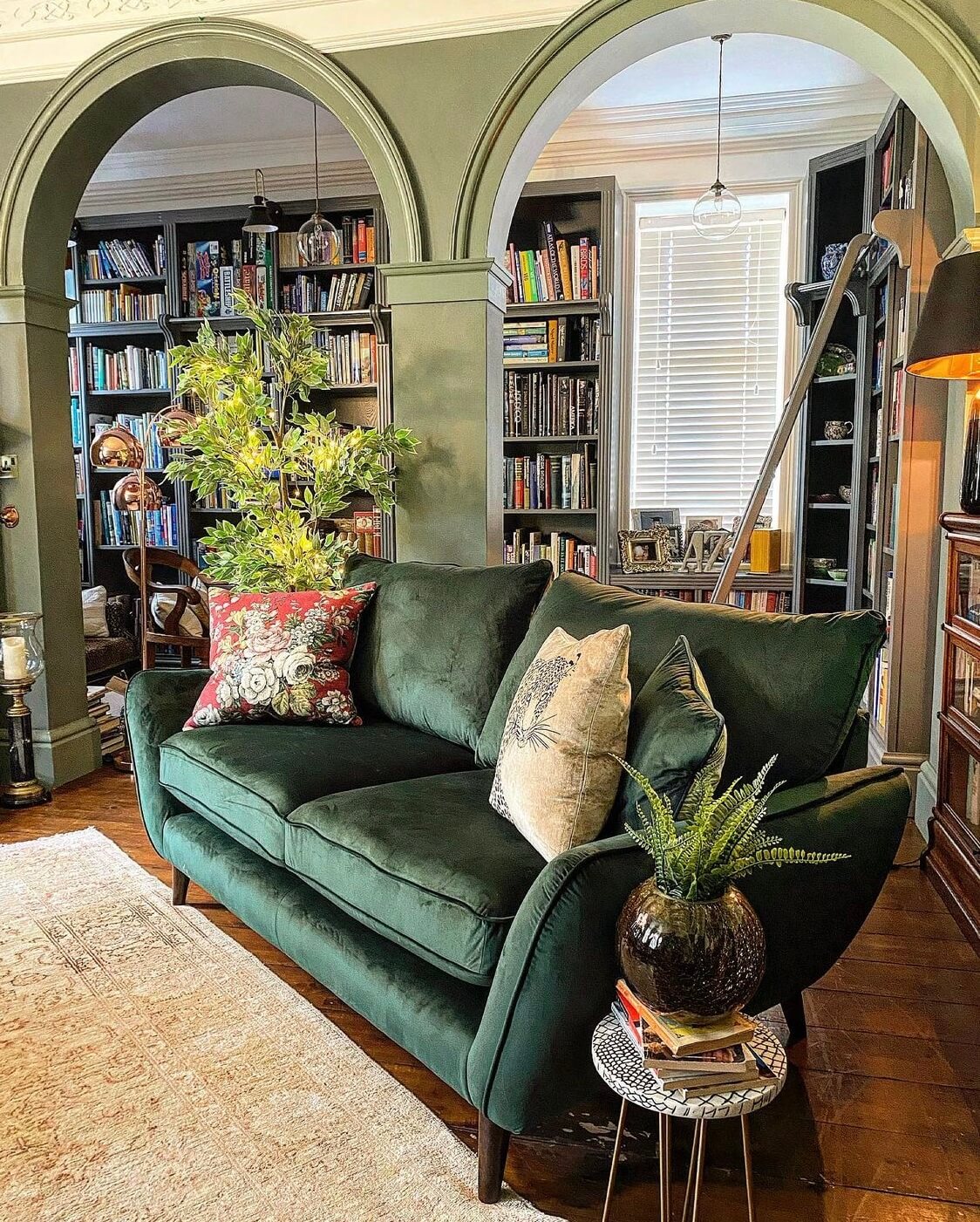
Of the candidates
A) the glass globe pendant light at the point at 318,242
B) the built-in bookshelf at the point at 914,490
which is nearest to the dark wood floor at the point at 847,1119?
the built-in bookshelf at the point at 914,490

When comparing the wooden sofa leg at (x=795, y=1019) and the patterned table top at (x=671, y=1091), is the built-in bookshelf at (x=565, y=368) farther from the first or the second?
the patterned table top at (x=671, y=1091)

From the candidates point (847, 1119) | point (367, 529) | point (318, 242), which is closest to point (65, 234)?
point (318, 242)

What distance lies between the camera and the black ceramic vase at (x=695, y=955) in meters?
1.32

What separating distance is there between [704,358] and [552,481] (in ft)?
3.48

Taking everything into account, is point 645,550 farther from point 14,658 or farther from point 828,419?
point 14,658

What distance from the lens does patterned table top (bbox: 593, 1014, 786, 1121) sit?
1.29m

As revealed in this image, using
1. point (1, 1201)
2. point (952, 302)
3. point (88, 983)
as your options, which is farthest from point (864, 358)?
point (1, 1201)

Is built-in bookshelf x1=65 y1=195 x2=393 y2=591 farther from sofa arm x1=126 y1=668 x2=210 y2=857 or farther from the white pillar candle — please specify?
sofa arm x1=126 y1=668 x2=210 y2=857

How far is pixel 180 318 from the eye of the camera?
5.62m

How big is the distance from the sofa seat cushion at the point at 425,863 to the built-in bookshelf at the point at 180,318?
10.8ft

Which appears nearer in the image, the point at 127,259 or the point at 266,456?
the point at 266,456

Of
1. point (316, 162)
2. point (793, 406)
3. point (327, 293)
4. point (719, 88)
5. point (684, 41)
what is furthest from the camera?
point (327, 293)

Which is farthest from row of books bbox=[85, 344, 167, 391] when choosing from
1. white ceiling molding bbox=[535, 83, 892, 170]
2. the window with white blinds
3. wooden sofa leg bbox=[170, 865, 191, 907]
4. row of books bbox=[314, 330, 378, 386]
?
wooden sofa leg bbox=[170, 865, 191, 907]

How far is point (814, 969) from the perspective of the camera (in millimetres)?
1836
